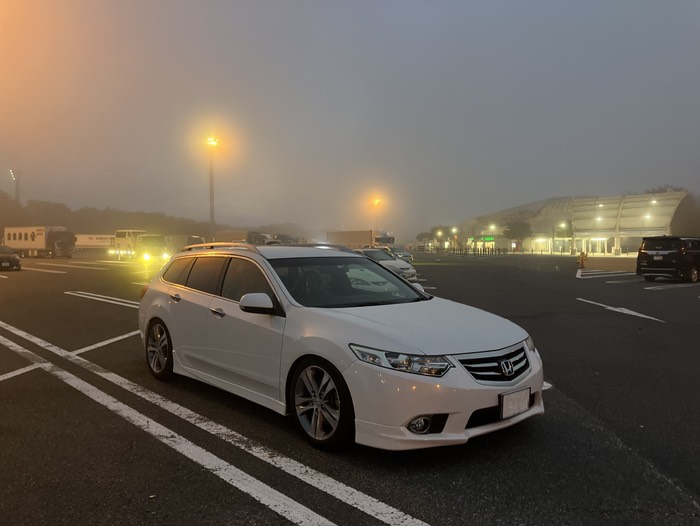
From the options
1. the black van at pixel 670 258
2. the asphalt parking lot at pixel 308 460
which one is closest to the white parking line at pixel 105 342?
the asphalt parking lot at pixel 308 460

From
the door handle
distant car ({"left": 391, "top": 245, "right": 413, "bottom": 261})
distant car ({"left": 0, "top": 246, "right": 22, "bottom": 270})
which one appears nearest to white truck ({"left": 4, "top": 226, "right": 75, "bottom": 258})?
distant car ({"left": 0, "top": 246, "right": 22, "bottom": 270})

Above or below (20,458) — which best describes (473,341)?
above

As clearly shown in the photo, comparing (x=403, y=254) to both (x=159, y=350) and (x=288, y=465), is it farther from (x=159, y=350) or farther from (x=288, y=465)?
(x=288, y=465)

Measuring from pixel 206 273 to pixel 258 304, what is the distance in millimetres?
1506

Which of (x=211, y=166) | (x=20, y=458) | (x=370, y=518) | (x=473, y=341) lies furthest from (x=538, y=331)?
(x=211, y=166)

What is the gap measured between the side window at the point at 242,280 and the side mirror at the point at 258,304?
1.05 ft

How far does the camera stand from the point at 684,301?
1368 centimetres

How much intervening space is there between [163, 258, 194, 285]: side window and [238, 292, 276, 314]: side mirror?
1.77 metres

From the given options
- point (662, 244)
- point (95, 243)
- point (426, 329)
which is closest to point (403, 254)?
point (662, 244)

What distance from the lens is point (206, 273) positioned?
5.40 m

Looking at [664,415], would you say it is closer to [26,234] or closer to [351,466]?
[351,466]

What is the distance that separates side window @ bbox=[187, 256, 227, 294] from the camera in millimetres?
5220

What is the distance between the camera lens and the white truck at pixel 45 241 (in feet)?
158

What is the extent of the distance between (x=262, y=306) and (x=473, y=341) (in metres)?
1.69
